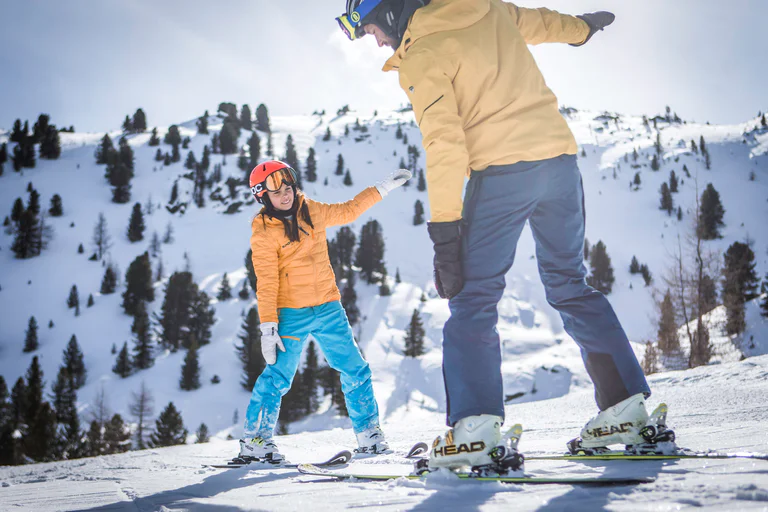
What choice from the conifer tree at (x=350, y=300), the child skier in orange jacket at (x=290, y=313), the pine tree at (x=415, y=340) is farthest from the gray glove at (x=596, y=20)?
the conifer tree at (x=350, y=300)

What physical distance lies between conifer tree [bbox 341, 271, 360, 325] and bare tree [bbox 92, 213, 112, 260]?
2774cm

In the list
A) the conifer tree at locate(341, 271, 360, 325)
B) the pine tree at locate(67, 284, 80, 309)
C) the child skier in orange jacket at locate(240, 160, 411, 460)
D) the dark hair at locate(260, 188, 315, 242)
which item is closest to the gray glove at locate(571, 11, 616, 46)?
the child skier in orange jacket at locate(240, 160, 411, 460)

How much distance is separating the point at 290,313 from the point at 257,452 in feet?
2.86

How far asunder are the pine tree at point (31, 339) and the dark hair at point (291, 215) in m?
42.6

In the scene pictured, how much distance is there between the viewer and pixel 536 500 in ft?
3.35

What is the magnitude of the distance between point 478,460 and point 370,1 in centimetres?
183

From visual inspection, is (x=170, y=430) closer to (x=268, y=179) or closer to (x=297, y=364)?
(x=297, y=364)

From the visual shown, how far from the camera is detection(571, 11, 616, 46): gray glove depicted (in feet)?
7.43

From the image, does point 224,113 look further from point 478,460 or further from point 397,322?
point 478,460

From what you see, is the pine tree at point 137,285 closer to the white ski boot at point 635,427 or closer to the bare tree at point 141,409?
the bare tree at point 141,409

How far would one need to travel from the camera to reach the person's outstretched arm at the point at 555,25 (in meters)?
2.12

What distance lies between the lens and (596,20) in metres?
2.29

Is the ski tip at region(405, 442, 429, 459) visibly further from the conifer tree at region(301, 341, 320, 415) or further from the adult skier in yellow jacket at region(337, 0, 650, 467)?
the conifer tree at region(301, 341, 320, 415)

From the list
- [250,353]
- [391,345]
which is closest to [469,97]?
[391,345]
